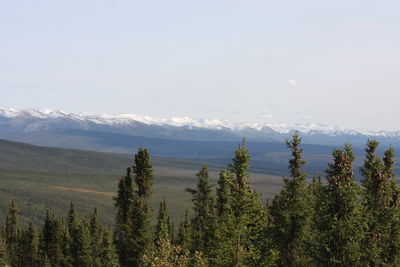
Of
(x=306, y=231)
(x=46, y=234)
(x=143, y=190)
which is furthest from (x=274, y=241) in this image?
(x=46, y=234)

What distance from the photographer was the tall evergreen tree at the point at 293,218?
46.0 meters

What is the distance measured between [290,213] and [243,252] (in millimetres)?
6539

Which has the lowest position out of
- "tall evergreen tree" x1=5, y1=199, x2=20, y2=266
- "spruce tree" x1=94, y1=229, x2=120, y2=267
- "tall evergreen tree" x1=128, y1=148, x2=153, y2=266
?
"tall evergreen tree" x1=5, y1=199, x2=20, y2=266

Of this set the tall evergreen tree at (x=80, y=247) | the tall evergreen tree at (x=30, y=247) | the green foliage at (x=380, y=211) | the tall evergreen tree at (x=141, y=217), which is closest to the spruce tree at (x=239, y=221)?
the green foliage at (x=380, y=211)

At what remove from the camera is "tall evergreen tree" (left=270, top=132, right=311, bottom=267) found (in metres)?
46.0

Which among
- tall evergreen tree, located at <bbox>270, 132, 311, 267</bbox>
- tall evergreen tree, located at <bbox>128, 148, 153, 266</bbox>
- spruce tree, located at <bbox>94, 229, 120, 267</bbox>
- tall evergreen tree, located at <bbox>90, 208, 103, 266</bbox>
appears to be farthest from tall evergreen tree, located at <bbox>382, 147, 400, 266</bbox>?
tall evergreen tree, located at <bbox>90, 208, 103, 266</bbox>

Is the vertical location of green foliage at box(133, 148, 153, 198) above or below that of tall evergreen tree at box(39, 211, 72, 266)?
above

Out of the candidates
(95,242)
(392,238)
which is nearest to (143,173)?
(95,242)

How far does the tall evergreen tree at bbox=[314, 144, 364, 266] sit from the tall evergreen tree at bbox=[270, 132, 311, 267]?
635cm

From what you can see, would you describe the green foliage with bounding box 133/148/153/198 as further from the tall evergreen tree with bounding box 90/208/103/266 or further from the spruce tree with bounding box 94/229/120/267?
the tall evergreen tree with bounding box 90/208/103/266

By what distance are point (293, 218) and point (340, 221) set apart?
8.46 m

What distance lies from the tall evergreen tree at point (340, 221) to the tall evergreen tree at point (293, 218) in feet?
20.8

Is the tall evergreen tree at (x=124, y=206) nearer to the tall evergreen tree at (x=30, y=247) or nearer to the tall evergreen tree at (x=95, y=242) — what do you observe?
the tall evergreen tree at (x=95, y=242)

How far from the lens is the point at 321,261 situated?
39344 millimetres
